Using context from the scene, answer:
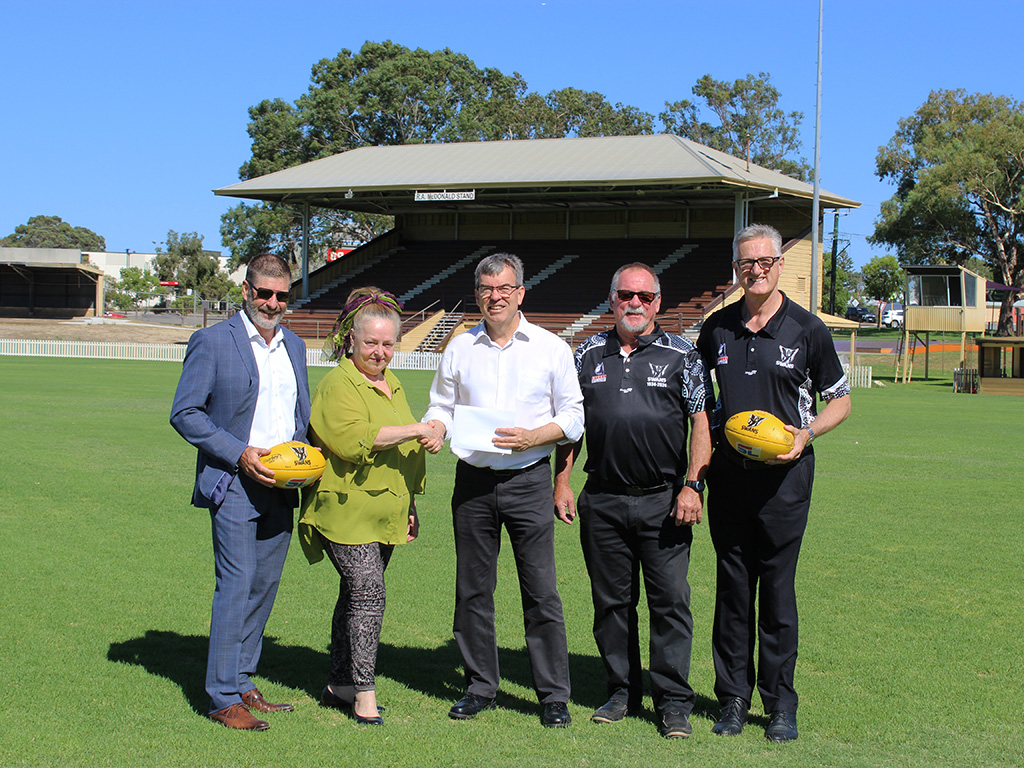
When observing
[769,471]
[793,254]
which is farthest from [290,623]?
[793,254]

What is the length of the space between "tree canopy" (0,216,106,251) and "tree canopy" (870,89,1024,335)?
12333 centimetres

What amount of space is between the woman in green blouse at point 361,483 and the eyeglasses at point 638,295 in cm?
107

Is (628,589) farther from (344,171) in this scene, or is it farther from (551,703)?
(344,171)

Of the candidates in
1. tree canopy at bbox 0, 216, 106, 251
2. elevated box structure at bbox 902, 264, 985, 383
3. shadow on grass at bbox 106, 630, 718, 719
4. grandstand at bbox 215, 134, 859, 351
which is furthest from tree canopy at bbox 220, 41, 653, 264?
tree canopy at bbox 0, 216, 106, 251

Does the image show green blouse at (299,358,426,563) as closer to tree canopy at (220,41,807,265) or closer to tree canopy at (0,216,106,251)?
tree canopy at (220,41,807,265)

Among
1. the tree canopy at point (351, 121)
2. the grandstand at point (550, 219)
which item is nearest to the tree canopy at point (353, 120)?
the tree canopy at point (351, 121)

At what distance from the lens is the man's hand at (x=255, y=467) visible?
441 centimetres

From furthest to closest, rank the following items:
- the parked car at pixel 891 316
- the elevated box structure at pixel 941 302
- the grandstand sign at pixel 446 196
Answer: the parked car at pixel 891 316
the grandstand sign at pixel 446 196
the elevated box structure at pixel 941 302

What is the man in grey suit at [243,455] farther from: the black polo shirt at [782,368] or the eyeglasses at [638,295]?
the black polo shirt at [782,368]

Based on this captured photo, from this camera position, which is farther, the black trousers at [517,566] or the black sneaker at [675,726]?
the black trousers at [517,566]

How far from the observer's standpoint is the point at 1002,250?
183 ft

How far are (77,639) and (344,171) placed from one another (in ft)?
145

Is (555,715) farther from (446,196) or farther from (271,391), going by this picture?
(446,196)

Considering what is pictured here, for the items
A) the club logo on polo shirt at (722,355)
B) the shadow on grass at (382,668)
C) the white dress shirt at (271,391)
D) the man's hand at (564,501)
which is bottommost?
the shadow on grass at (382,668)
